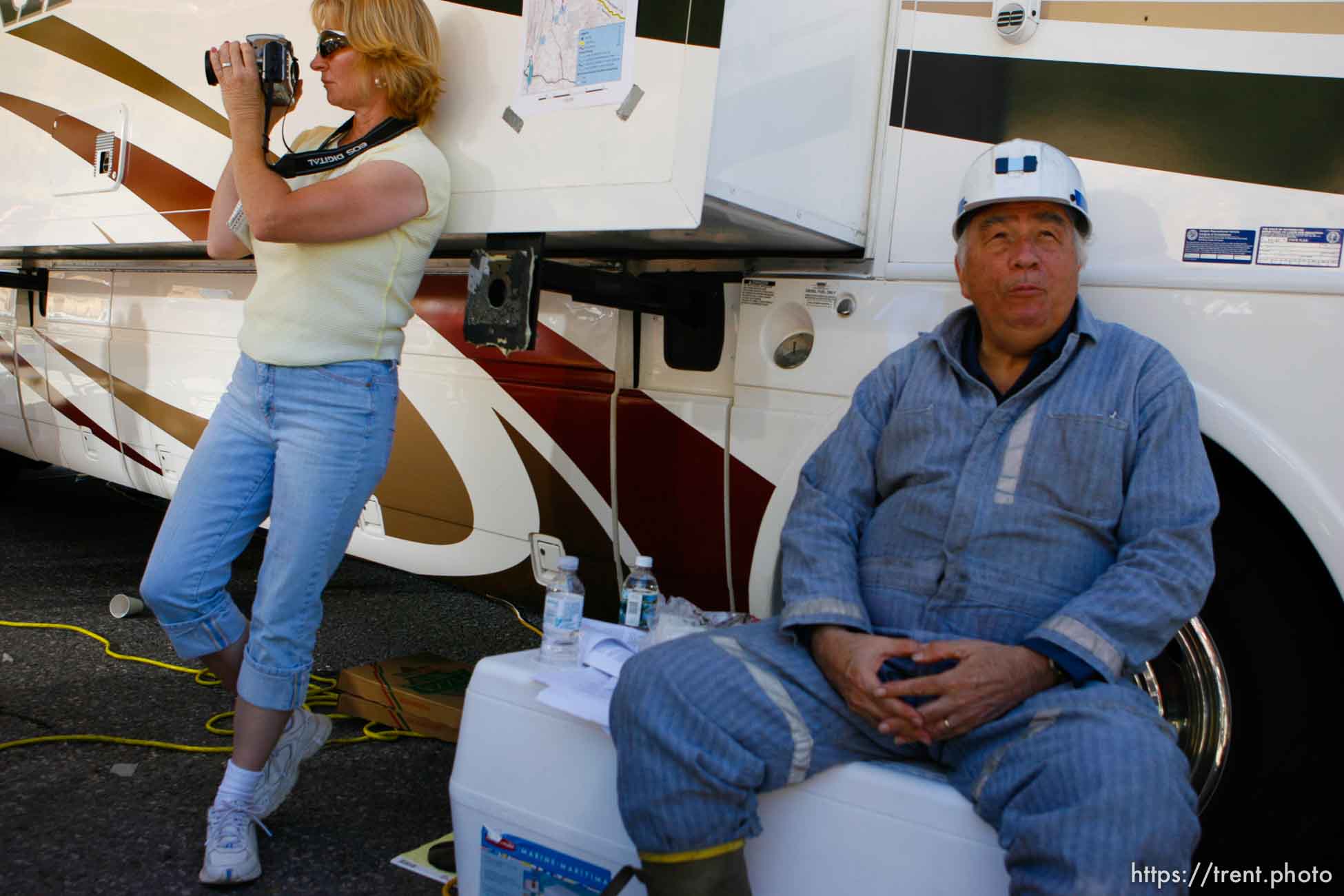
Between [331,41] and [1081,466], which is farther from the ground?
[331,41]

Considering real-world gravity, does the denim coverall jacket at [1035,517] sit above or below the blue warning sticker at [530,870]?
above

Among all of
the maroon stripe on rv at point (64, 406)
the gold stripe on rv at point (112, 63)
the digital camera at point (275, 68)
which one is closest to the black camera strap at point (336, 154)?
the digital camera at point (275, 68)

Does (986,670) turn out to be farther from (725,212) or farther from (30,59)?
(30,59)

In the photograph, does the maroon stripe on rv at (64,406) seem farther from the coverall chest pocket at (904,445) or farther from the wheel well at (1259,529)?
the wheel well at (1259,529)

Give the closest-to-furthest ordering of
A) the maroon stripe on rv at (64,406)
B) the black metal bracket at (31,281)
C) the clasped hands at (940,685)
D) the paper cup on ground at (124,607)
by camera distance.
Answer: the clasped hands at (940,685)
the paper cup on ground at (124,607)
the maroon stripe on rv at (64,406)
the black metal bracket at (31,281)

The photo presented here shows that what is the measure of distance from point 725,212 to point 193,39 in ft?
7.23

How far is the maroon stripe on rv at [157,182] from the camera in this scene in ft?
10.8

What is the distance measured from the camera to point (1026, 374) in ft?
6.41

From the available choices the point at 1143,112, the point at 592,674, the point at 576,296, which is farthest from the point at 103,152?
the point at 1143,112

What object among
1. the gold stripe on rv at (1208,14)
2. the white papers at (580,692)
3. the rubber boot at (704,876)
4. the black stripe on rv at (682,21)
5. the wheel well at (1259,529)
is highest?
the gold stripe on rv at (1208,14)

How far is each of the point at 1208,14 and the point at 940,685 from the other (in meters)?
1.32

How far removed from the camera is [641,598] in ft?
7.91

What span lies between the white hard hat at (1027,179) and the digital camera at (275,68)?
58.7 inches

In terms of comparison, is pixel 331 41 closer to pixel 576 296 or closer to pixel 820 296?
pixel 576 296
